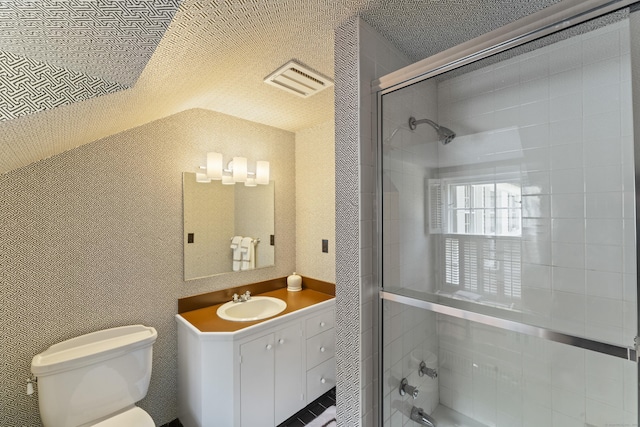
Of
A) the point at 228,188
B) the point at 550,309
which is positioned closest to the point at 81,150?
the point at 228,188

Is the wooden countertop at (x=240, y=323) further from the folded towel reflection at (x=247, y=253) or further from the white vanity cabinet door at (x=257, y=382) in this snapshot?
the folded towel reflection at (x=247, y=253)

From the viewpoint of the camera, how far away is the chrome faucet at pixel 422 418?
4.55 feet

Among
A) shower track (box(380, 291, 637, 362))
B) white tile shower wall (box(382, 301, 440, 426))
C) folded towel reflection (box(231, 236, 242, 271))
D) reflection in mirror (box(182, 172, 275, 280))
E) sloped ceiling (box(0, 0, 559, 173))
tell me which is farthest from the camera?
folded towel reflection (box(231, 236, 242, 271))

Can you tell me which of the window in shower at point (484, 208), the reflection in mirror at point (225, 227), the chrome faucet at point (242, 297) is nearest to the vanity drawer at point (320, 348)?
the chrome faucet at point (242, 297)

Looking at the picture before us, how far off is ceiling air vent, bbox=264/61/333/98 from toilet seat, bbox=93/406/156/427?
1.94 metres

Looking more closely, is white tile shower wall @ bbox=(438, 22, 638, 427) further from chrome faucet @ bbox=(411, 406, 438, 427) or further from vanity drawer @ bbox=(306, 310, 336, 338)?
vanity drawer @ bbox=(306, 310, 336, 338)

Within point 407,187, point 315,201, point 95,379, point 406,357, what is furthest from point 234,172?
point 406,357

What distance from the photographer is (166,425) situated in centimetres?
179

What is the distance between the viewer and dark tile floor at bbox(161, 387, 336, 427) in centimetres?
182

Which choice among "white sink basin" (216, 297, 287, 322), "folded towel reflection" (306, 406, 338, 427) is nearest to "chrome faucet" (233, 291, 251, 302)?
"white sink basin" (216, 297, 287, 322)

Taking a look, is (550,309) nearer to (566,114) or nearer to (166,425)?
(566,114)

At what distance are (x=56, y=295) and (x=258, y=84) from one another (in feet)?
5.34

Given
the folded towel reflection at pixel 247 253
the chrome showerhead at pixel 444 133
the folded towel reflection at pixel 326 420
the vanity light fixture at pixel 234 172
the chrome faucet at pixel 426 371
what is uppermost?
the chrome showerhead at pixel 444 133

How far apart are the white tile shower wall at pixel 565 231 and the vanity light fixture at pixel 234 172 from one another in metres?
1.41
